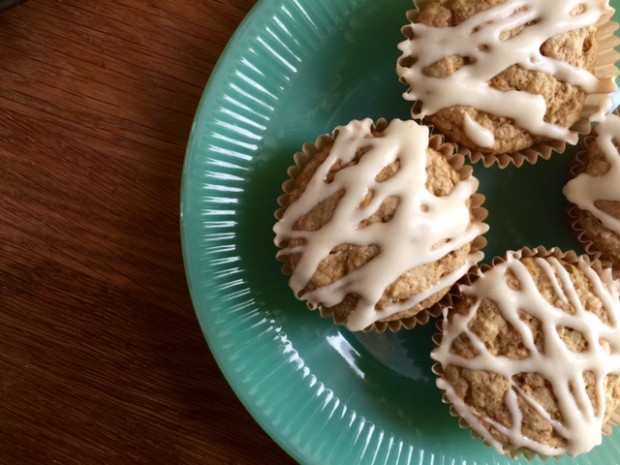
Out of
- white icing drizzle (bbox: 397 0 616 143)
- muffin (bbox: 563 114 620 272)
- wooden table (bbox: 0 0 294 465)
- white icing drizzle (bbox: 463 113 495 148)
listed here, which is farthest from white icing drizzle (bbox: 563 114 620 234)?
wooden table (bbox: 0 0 294 465)

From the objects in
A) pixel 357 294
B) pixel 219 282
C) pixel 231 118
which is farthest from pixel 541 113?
pixel 219 282

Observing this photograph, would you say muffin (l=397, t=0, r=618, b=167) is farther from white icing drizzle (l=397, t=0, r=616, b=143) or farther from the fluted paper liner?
the fluted paper liner

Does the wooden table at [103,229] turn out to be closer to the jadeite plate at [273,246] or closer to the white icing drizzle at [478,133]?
the jadeite plate at [273,246]

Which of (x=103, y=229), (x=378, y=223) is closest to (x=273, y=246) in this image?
(x=378, y=223)

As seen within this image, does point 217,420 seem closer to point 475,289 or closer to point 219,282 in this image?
point 219,282

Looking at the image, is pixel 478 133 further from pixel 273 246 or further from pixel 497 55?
pixel 273 246

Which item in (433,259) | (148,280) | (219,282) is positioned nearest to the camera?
(433,259)

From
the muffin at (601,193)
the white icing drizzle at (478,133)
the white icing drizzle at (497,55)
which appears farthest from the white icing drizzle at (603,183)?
the white icing drizzle at (478,133)
